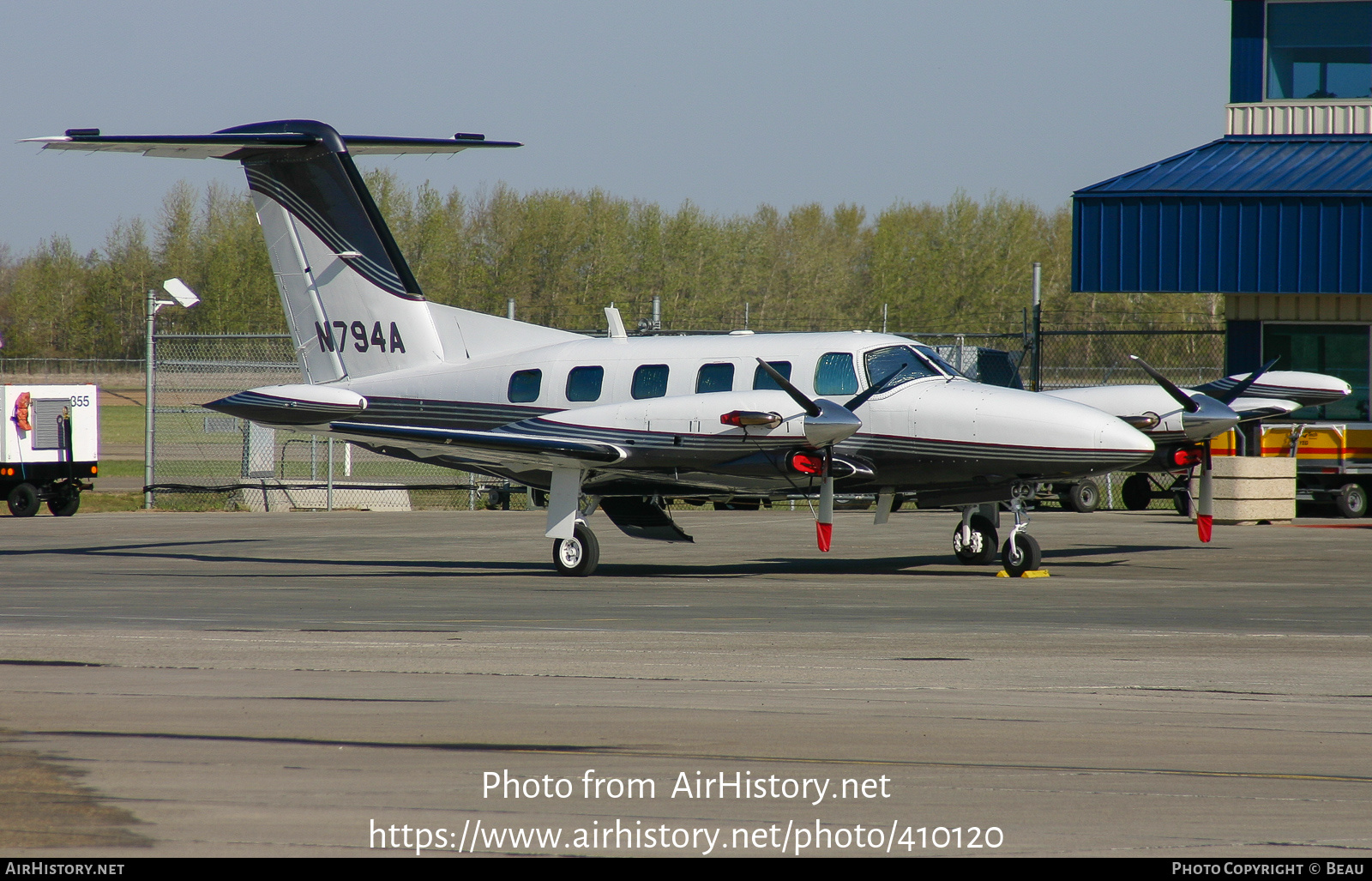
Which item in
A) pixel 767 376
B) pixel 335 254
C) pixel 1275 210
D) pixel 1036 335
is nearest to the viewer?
pixel 767 376

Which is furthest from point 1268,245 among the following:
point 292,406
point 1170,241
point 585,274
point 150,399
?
point 585,274

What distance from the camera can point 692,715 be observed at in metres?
7.00

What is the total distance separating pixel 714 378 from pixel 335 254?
17.9 ft

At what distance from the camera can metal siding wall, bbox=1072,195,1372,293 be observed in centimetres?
2316

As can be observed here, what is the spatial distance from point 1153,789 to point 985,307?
231 ft

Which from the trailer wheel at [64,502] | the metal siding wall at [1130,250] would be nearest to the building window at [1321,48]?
the metal siding wall at [1130,250]

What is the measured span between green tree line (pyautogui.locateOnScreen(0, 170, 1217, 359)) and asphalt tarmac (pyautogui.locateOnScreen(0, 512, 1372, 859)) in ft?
178

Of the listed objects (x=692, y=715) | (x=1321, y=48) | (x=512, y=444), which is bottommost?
(x=692, y=715)

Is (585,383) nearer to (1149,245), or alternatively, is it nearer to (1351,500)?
(1149,245)

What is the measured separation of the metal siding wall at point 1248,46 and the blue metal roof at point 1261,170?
0.99m

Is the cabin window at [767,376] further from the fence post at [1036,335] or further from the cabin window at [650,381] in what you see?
the fence post at [1036,335]

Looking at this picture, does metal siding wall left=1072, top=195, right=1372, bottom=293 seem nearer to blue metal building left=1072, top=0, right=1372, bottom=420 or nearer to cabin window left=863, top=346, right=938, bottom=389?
blue metal building left=1072, top=0, right=1372, bottom=420

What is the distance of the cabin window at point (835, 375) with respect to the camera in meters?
14.6

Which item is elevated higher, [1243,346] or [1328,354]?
[1243,346]
